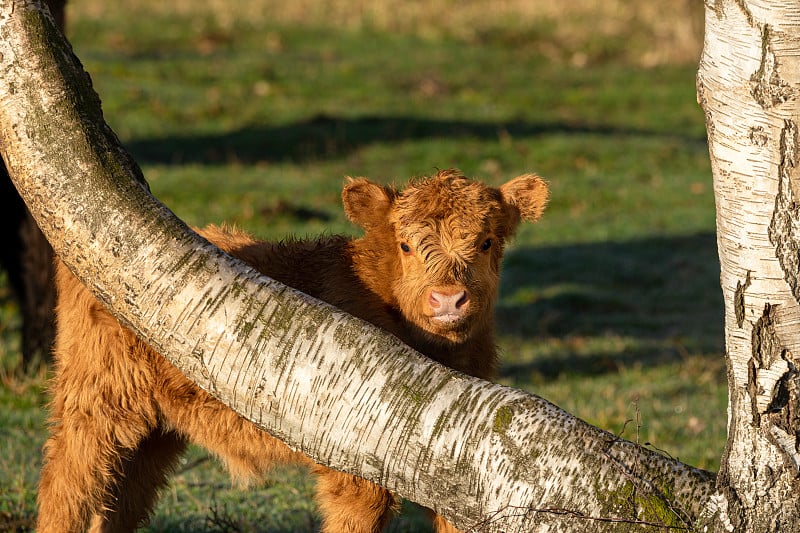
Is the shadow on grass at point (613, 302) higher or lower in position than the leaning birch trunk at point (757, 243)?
lower

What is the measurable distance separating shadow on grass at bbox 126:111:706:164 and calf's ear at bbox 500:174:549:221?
563 inches

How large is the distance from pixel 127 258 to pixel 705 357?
1035cm

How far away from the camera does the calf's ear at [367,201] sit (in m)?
5.91

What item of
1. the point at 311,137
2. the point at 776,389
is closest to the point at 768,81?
the point at 776,389

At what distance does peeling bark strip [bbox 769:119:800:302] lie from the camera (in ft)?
11.2

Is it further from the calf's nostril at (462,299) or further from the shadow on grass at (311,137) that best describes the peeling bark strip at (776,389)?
the shadow on grass at (311,137)

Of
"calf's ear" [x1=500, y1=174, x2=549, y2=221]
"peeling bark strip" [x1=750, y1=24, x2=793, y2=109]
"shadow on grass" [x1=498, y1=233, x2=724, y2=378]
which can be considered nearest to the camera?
"peeling bark strip" [x1=750, y1=24, x2=793, y2=109]

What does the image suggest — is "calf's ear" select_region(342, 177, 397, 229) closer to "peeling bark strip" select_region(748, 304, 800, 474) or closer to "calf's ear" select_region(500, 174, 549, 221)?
"calf's ear" select_region(500, 174, 549, 221)

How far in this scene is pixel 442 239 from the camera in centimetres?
557

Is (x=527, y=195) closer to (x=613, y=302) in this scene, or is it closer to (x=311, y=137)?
(x=613, y=302)

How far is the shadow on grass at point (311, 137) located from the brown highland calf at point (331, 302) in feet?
46.7

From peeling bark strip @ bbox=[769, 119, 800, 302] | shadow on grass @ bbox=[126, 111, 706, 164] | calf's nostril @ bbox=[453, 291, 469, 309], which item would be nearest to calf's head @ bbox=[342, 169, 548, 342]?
calf's nostril @ bbox=[453, 291, 469, 309]

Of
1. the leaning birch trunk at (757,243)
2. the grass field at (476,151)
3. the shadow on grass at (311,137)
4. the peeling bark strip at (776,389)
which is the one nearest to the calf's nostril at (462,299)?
the leaning birch trunk at (757,243)

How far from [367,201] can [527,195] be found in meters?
1.01
